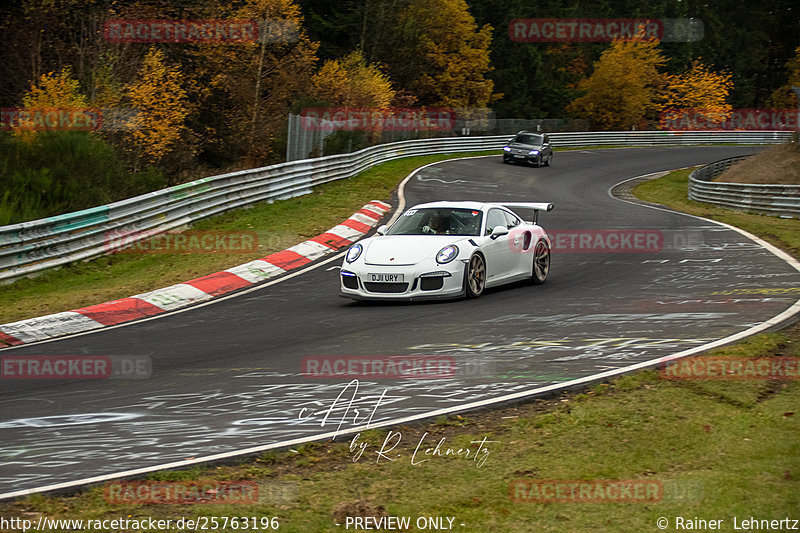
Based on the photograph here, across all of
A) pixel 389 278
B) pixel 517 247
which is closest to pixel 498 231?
pixel 517 247

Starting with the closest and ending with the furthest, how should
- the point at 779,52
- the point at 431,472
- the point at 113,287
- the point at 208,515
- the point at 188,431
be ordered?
the point at 208,515 < the point at 431,472 < the point at 188,431 < the point at 113,287 < the point at 779,52

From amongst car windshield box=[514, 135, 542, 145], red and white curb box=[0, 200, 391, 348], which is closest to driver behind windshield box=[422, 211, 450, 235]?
red and white curb box=[0, 200, 391, 348]

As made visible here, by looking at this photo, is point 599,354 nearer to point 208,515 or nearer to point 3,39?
point 208,515

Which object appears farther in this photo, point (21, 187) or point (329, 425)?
point (21, 187)

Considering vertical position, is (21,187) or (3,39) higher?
(3,39)

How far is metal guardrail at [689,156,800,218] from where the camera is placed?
25.3 m

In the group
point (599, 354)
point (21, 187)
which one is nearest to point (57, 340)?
point (599, 354)

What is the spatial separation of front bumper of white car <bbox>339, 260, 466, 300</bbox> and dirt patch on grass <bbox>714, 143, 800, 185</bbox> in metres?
24.5

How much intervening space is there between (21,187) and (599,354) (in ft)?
40.5

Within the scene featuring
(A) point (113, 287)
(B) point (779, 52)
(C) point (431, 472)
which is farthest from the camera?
(B) point (779, 52)

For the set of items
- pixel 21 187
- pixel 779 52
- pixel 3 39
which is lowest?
pixel 21 187

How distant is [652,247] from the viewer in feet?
59.3

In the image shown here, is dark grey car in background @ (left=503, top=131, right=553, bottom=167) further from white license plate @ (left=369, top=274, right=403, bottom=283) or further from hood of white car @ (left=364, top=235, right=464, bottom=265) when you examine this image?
white license plate @ (left=369, top=274, right=403, bottom=283)

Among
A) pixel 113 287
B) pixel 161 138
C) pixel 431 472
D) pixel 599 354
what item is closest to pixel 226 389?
pixel 431 472
